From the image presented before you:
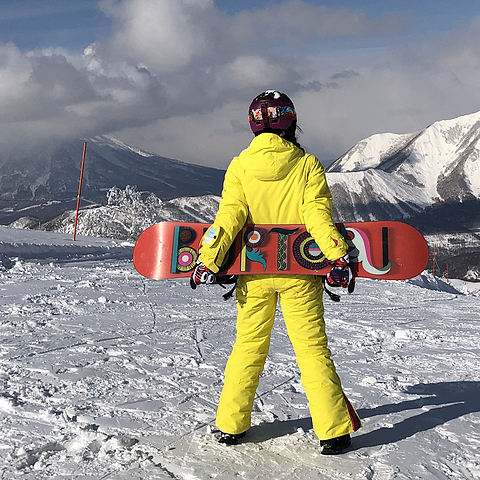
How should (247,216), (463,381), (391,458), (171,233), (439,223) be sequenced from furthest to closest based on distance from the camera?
(439,223) < (463,381) < (171,233) < (247,216) < (391,458)

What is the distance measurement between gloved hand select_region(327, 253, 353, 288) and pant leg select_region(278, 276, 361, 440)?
0.15m

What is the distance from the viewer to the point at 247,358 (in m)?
2.77

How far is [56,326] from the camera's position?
17.3ft

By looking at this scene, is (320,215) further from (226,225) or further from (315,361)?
(315,361)

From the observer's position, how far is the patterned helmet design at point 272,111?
2869 mm

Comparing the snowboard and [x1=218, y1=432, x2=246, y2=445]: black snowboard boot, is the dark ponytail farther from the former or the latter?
[x1=218, y1=432, x2=246, y2=445]: black snowboard boot

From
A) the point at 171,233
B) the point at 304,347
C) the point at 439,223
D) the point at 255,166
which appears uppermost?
the point at 439,223

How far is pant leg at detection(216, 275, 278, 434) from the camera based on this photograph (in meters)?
2.77

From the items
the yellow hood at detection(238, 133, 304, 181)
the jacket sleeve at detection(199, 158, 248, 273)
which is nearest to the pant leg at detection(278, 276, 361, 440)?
the jacket sleeve at detection(199, 158, 248, 273)

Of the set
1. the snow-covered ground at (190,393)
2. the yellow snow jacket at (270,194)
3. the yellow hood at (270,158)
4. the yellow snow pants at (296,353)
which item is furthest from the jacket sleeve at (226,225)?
the snow-covered ground at (190,393)

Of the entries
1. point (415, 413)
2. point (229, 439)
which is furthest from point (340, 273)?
point (415, 413)

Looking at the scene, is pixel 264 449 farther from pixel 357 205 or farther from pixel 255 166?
pixel 357 205

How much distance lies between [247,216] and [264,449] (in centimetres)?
124

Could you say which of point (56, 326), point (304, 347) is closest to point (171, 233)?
point (304, 347)
